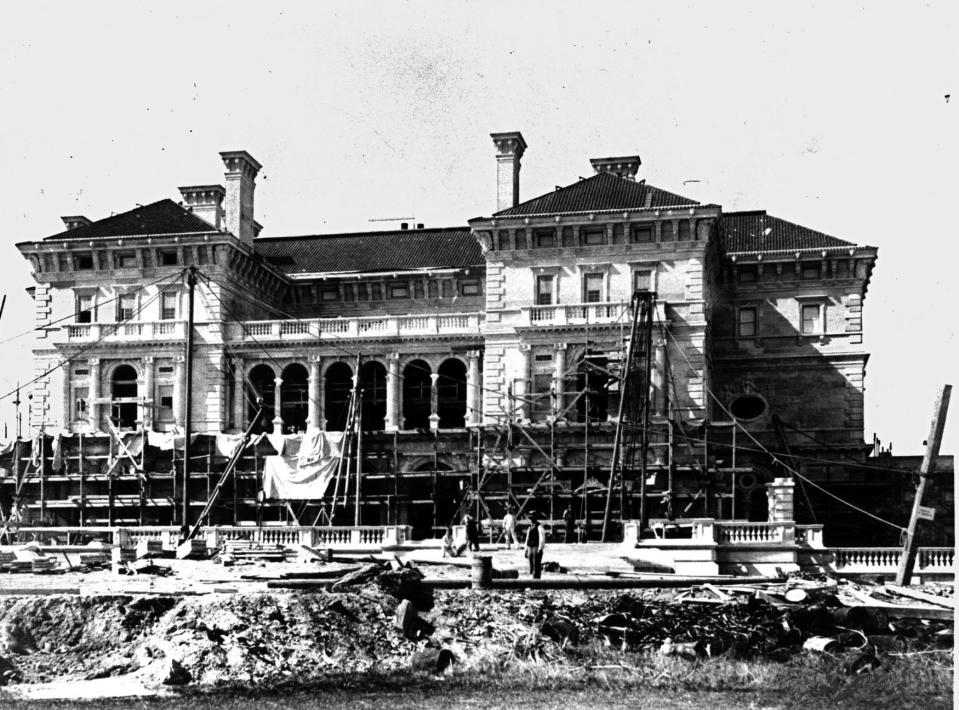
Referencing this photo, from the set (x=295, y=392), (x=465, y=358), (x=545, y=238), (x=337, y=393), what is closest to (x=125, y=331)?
(x=295, y=392)

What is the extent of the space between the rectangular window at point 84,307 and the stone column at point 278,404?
8.78 m

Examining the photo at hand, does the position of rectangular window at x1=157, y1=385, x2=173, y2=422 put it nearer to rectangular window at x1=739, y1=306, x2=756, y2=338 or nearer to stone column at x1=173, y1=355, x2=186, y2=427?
stone column at x1=173, y1=355, x2=186, y2=427

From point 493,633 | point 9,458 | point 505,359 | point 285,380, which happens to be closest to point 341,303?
point 285,380

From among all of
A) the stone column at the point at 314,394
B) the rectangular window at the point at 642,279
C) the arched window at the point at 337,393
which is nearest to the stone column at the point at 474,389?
the arched window at the point at 337,393

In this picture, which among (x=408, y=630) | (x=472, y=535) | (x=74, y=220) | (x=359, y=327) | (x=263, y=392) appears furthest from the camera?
(x=74, y=220)

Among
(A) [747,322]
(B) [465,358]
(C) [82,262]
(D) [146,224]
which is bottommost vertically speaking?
(B) [465,358]

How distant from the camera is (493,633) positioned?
31219mm

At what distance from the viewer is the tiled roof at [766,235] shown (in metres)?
68.8

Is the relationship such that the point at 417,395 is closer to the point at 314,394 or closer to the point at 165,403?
the point at 314,394

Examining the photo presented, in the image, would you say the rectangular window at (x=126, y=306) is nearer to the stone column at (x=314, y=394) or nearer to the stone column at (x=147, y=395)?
the stone column at (x=147, y=395)

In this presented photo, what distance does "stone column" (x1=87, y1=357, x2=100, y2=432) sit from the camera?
215 ft

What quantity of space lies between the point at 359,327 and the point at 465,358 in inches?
201

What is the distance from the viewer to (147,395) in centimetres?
6569

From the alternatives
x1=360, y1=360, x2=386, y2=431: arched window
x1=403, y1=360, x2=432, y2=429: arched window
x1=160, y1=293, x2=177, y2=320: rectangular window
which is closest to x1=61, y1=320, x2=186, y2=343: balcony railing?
x1=160, y1=293, x2=177, y2=320: rectangular window
